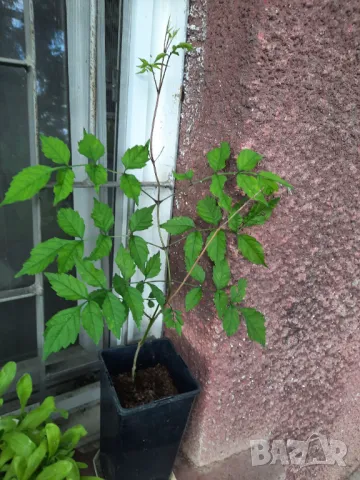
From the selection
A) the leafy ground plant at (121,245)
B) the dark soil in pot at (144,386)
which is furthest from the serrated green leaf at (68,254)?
the dark soil in pot at (144,386)

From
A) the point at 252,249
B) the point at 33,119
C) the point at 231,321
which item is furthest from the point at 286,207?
the point at 33,119

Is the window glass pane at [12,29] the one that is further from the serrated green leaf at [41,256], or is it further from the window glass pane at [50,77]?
the serrated green leaf at [41,256]

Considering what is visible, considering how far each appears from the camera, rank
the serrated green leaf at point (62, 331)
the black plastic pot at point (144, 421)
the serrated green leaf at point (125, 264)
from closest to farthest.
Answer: the serrated green leaf at point (62, 331)
the serrated green leaf at point (125, 264)
the black plastic pot at point (144, 421)

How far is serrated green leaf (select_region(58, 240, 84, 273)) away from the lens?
0.70 meters

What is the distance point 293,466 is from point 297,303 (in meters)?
0.66

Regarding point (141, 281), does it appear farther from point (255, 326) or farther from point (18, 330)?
→ point (18, 330)

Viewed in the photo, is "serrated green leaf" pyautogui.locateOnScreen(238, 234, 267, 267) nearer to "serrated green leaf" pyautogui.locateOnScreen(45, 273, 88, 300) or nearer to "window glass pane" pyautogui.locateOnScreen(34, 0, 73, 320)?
"serrated green leaf" pyautogui.locateOnScreen(45, 273, 88, 300)

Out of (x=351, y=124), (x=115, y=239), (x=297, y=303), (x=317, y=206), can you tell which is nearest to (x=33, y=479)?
(x=115, y=239)

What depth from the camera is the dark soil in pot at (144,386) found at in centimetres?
91

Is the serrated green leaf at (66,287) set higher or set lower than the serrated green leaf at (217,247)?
lower

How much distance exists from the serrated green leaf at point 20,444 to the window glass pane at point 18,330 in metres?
0.35

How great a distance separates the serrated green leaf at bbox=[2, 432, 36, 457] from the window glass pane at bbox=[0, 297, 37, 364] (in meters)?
0.35

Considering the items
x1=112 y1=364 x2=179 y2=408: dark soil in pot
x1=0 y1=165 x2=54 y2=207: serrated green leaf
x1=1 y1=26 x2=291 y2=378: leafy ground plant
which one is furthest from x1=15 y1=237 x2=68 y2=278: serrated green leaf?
x1=112 y1=364 x2=179 y2=408: dark soil in pot

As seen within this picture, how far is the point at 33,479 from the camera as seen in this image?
69cm
